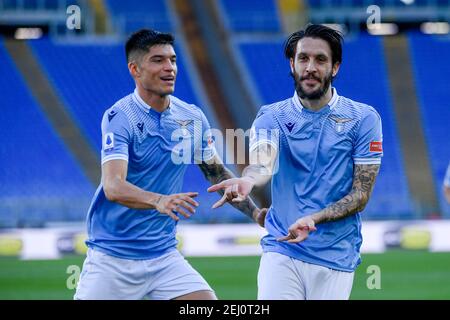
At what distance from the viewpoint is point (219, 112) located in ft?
30.3

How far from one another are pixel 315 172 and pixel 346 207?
A: 0.22 meters

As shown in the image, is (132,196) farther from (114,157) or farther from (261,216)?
(261,216)

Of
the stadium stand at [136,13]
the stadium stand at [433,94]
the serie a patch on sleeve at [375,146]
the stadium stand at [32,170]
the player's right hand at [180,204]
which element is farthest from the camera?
the stadium stand at [433,94]

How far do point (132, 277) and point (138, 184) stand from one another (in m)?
0.43

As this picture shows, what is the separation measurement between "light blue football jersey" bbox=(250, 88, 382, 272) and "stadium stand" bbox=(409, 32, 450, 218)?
616 cm

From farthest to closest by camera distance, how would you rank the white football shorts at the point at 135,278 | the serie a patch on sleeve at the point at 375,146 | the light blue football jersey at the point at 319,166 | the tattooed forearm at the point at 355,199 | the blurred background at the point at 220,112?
the blurred background at the point at 220,112, the white football shorts at the point at 135,278, the serie a patch on sleeve at the point at 375,146, the light blue football jersey at the point at 319,166, the tattooed forearm at the point at 355,199

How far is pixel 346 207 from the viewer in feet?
12.9

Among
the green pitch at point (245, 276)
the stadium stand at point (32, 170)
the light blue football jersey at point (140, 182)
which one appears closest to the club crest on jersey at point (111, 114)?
the light blue football jersey at point (140, 182)

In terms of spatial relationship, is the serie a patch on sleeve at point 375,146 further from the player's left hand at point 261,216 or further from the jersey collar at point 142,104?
the jersey collar at point 142,104

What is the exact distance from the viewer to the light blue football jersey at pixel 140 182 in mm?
4273

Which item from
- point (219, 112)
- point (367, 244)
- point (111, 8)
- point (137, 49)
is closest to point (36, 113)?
point (111, 8)

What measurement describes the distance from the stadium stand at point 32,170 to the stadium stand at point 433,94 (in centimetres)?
382

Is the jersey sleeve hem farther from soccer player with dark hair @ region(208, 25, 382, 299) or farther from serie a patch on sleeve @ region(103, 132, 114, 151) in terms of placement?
soccer player with dark hair @ region(208, 25, 382, 299)

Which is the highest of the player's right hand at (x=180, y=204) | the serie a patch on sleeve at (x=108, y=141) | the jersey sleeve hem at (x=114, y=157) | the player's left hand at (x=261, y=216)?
the serie a patch on sleeve at (x=108, y=141)
